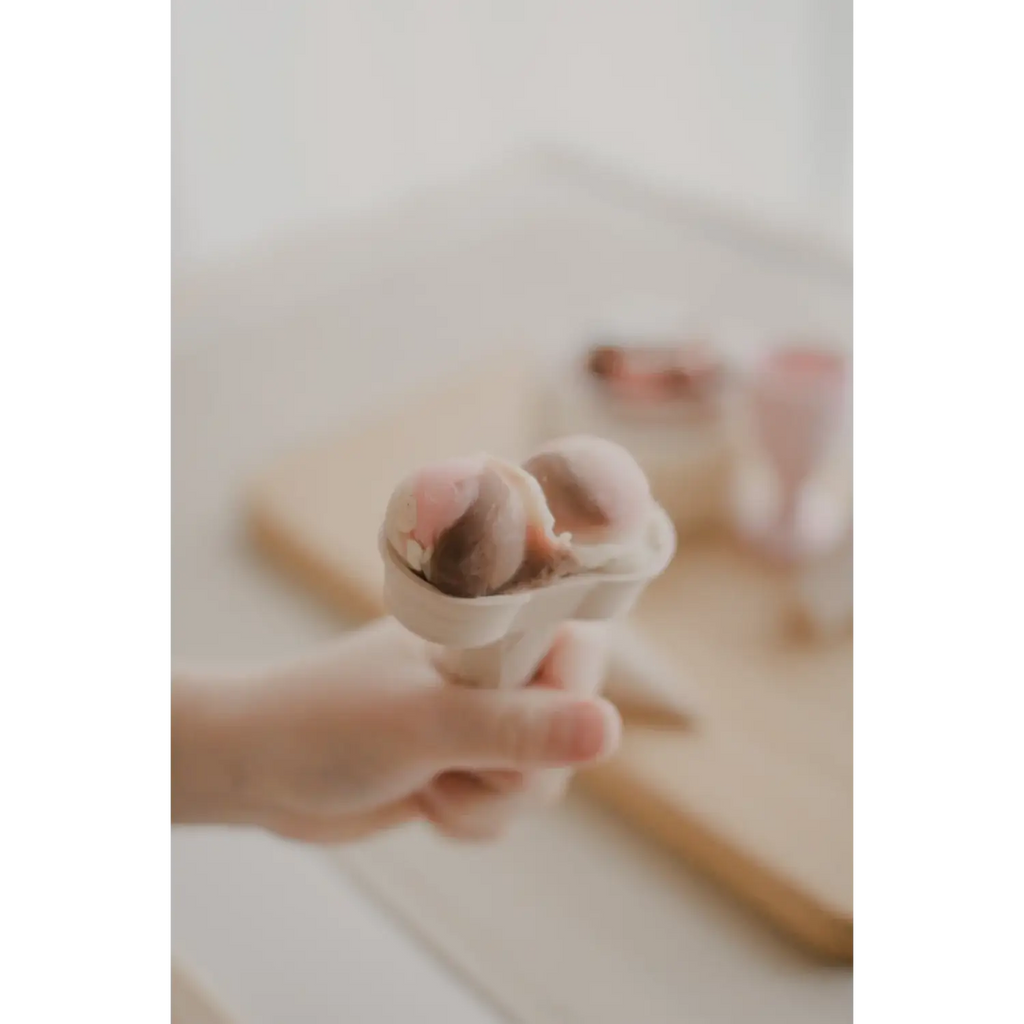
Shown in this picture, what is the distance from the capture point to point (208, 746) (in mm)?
Answer: 314

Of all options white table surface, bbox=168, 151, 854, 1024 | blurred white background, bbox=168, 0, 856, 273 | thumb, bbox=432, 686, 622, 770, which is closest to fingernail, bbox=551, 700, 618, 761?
thumb, bbox=432, 686, 622, 770

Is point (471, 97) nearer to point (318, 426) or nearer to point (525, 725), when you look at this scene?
point (318, 426)

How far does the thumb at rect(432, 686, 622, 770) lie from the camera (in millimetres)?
276

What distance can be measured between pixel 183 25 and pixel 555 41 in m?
0.30

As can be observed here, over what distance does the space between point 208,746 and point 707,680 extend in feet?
0.77

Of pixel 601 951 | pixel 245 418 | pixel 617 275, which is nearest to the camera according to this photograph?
pixel 601 951

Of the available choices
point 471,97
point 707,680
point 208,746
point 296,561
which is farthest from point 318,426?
point 471,97

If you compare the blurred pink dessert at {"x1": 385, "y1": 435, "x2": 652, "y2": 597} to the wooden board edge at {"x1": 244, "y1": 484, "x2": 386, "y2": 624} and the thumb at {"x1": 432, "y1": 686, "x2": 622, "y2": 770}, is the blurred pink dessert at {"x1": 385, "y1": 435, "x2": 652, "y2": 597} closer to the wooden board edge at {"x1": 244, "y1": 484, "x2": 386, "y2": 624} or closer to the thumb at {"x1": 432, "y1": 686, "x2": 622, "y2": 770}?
the thumb at {"x1": 432, "y1": 686, "x2": 622, "y2": 770}

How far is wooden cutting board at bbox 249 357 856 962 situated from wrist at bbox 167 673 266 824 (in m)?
0.09

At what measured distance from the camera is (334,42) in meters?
1.15

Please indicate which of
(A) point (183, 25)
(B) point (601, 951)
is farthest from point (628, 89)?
(B) point (601, 951)
